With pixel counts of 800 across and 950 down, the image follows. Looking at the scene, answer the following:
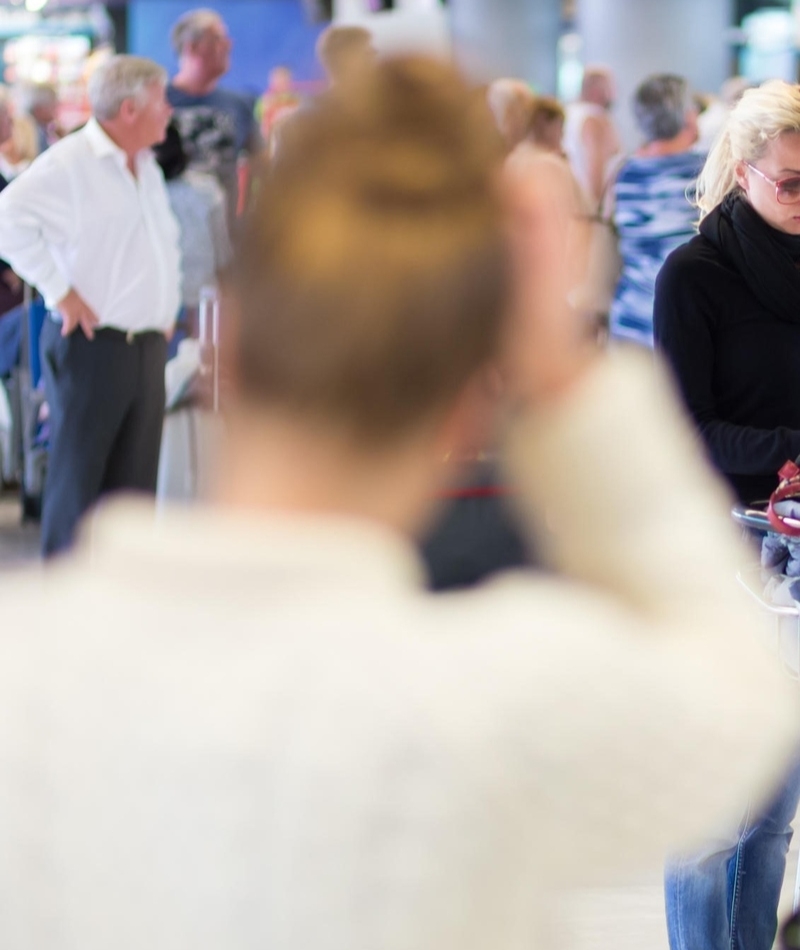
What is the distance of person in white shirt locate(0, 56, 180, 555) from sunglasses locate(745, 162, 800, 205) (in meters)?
2.93

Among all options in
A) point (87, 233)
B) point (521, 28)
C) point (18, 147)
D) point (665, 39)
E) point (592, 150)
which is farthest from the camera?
point (521, 28)

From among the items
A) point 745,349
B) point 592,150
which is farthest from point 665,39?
point 745,349

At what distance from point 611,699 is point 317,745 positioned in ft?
0.54

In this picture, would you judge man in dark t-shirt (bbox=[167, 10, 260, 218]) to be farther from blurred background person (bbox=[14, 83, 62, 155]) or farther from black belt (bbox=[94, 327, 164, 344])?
blurred background person (bbox=[14, 83, 62, 155])

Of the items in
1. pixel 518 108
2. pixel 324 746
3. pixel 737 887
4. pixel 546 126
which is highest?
pixel 324 746

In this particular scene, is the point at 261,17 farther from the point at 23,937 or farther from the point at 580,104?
the point at 23,937

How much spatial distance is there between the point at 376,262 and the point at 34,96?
9.00m

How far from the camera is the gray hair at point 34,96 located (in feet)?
30.5

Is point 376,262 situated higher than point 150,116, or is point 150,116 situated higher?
point 376,262

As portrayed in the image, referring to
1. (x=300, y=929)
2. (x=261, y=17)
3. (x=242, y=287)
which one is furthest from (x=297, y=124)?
(x=261, y=17)

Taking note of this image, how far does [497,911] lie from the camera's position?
86 cm

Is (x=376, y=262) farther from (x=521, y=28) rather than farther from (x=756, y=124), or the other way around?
(x=521, y=28)

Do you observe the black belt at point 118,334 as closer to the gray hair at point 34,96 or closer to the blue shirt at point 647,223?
the blue shirt at point 647,223

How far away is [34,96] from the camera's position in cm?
929
